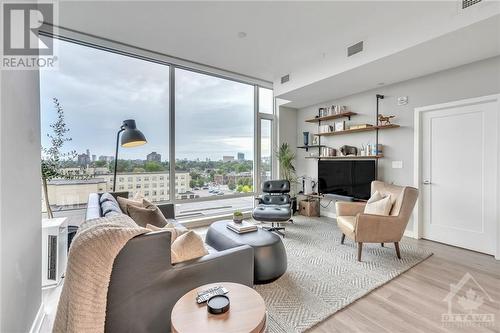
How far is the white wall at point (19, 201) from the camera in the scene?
3.84ft

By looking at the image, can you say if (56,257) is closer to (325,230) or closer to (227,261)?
(227,261)

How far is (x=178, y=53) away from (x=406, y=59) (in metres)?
3.46

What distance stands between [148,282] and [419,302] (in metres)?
2.25

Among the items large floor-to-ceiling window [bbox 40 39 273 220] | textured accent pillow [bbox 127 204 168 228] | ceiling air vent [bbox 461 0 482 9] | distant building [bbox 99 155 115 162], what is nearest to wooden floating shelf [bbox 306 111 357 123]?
large floor-to-ceiling window [bbox 40 39 273 220]

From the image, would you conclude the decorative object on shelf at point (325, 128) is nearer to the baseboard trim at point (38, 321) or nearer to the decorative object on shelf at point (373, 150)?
the decorative object on shelf at point (373, 150)

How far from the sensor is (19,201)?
139 centimetres

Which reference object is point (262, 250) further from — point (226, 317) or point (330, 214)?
point (330, 214)

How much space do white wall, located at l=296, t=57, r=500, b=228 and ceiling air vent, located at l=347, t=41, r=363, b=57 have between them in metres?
1.16

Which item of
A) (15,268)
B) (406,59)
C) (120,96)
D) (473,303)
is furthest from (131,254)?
(406,59)

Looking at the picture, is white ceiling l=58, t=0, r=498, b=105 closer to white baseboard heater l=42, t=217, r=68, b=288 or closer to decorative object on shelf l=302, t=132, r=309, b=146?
decorative object on shelf l=302, t=132, r=309, b=146

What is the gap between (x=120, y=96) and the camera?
369 centimetres

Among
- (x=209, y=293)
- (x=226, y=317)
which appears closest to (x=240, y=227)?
(x=209, y=293)

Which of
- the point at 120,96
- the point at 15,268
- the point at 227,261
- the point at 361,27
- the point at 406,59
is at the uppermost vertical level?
the point at 361,27
